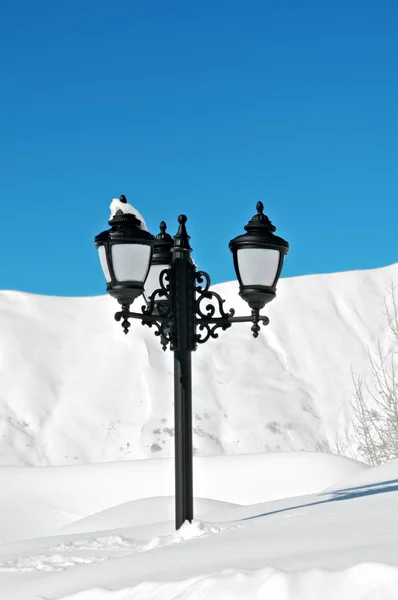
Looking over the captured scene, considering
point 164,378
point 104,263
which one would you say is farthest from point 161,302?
point 164,378

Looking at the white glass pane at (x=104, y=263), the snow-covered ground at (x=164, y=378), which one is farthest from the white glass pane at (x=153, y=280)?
the snow-covered ground at (x=164, y=378)

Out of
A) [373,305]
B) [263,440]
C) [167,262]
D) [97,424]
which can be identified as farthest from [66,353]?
[167,262]

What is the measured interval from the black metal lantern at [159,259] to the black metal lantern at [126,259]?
38 cm

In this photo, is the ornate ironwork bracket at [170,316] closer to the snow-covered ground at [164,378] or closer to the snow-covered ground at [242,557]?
the snow-covered ground at [242,557]

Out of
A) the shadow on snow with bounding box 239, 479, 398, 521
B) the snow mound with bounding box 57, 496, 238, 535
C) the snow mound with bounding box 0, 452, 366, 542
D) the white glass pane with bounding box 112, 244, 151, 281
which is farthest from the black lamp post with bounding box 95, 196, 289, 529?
the snow mound with bounding box 0, 452, 366, 542

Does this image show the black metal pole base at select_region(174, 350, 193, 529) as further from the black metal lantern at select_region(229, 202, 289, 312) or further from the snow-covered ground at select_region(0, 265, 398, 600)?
the black metal lantern at select_region(229, 202, 289, 312)

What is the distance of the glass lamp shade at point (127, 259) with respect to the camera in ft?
19.0

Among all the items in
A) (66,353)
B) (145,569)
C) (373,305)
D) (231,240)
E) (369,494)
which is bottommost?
(145,569)

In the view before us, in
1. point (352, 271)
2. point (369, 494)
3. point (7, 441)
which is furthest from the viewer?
point (352, 271)

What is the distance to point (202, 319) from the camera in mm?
6016

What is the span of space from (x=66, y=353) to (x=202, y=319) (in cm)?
4762

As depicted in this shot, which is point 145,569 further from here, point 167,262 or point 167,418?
point 167,418

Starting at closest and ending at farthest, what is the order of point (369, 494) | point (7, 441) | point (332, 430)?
point (369, 494)
point (7, 441)
point (332, 430)

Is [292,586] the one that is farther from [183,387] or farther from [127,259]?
[127,259]
